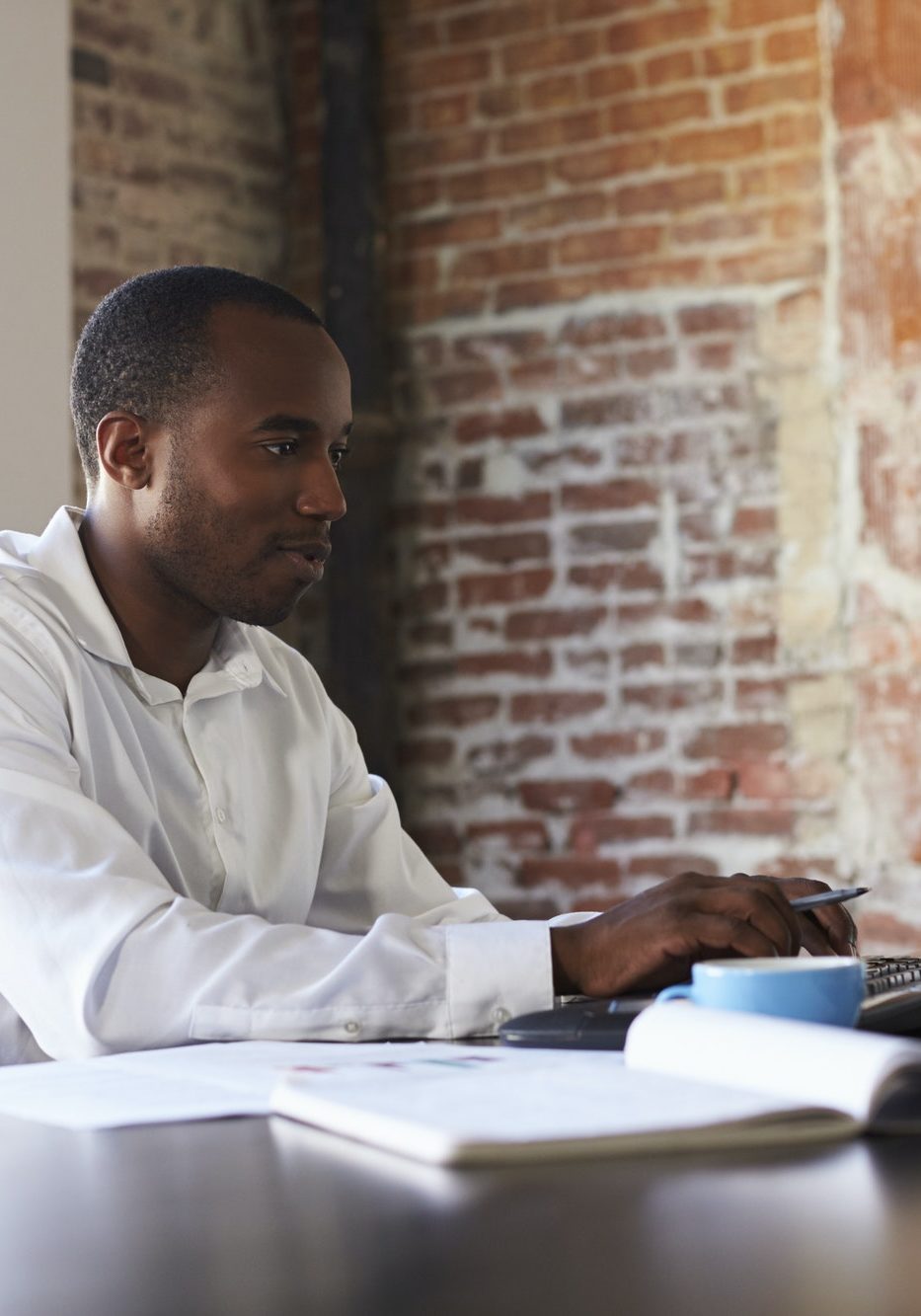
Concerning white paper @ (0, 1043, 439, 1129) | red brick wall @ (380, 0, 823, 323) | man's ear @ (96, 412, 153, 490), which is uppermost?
red brick wall @ (380, 0, 823, 323)

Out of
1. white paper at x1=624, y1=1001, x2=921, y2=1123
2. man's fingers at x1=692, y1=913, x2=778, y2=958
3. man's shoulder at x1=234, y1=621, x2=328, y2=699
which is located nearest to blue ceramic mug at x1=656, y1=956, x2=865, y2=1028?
white paper at x1=624, y1=1001, x2=921, y2=1123

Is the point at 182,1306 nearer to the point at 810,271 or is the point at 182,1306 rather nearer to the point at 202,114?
the point at 810,271

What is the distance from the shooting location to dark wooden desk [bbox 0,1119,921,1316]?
0.71 meters

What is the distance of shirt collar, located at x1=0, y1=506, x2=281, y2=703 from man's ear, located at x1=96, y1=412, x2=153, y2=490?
74 millimetres

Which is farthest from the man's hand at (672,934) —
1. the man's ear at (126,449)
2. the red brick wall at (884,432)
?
the red brick wall at (884,432)

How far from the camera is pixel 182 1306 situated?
71 cm

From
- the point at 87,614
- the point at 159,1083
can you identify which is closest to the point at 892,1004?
the point at 159,1083

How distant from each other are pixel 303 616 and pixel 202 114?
3.70 ft

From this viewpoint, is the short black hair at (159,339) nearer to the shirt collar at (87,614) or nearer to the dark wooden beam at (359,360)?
the shirt collar at (87,614)

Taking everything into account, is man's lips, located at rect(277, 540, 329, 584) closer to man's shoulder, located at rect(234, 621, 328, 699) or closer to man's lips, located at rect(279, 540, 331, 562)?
man's lips, located at rect(279, 540, 331, 562)

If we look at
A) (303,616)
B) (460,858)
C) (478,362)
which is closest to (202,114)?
(478,362)

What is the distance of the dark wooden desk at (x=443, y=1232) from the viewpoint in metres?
0.71

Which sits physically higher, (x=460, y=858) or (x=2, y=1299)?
(x=2, y=1299)

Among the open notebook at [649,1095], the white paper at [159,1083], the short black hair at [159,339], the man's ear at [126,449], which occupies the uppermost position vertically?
the short black hair at [159,339]
